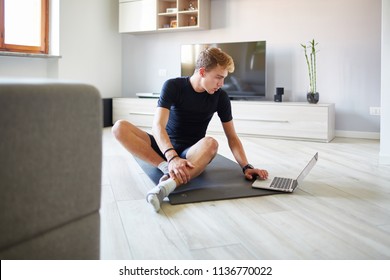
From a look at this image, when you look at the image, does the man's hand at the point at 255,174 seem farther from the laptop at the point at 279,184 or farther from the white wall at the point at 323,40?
the white wall at the point at 323,40

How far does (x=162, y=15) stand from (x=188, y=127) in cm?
321

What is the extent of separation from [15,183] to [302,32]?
421 cm

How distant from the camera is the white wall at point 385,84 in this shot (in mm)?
2960

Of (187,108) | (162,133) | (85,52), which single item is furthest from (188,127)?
(85,52)

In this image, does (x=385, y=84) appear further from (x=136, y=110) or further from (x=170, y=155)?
(x=136, y=110)

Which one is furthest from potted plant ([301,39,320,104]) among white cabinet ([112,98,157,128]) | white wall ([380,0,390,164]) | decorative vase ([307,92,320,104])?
white cabinet ([112,98,157,128])

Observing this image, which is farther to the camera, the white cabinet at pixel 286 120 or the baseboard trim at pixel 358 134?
the baseboard trim at pixel 358 134

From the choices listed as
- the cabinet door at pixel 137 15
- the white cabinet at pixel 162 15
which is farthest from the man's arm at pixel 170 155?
the cabinet door at pixel 137 15

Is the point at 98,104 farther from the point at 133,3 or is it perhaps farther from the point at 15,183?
the point at 133,3

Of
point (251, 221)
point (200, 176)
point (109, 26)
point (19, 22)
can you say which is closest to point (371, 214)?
point (251, 221)

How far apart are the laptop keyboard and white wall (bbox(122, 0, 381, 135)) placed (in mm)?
2496

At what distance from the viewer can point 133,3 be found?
5090 mm

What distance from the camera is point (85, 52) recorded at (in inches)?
192
